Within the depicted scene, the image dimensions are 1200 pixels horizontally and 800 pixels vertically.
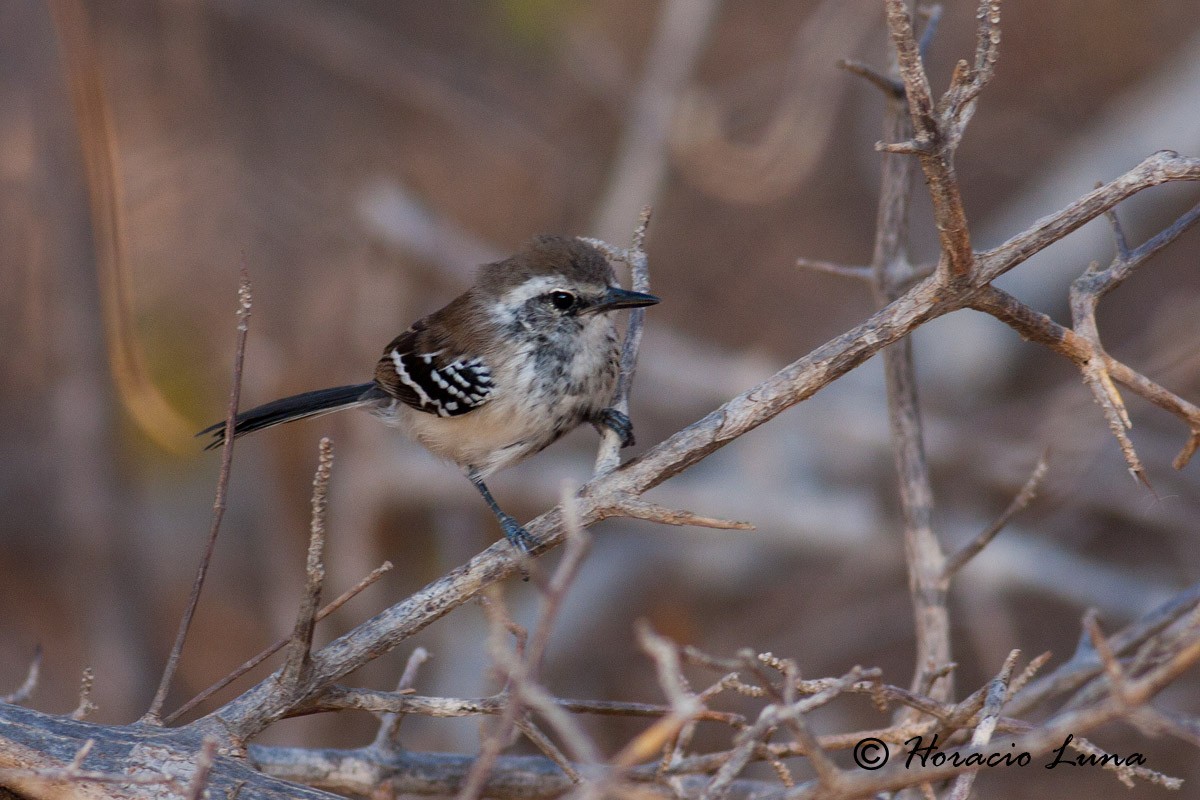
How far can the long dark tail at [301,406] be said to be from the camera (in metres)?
4.82

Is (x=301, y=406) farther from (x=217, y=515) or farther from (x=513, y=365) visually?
(x=217, y=515)

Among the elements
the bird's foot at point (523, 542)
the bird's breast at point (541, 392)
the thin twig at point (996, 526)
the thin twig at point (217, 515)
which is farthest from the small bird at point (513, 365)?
the thin twig at point (217, 515)

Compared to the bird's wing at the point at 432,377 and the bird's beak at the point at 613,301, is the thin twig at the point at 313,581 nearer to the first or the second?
the bird's beak at the point at 613,301

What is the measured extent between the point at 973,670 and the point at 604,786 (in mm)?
5613

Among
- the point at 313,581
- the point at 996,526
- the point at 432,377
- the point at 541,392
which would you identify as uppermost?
the point at 432,377

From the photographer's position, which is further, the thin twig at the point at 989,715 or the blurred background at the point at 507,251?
the blurred background at the point at 507,251

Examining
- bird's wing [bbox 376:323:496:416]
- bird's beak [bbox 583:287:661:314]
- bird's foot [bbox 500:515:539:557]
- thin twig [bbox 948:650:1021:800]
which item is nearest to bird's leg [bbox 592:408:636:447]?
bird's beak [bbox 583:287:661:314]

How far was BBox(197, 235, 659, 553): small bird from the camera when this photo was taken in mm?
4234

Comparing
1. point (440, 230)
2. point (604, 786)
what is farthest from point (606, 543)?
point (604, 786)

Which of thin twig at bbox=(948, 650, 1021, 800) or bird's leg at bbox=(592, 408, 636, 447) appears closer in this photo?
thin twig at bbox=(948, 650, 1021, 800)

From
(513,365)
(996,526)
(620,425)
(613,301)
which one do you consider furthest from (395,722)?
(996,526)

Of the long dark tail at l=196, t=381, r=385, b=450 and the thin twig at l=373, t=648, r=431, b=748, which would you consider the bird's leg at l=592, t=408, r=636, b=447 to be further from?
the long dark tail at l=196, t=381, r=385, b=450

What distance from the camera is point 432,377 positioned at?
473cm

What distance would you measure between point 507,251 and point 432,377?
3.82 m
